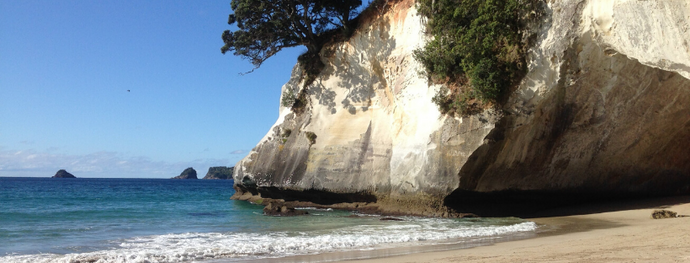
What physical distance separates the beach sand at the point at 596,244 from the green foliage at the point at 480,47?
13.0ft

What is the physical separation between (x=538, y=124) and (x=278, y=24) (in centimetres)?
1138

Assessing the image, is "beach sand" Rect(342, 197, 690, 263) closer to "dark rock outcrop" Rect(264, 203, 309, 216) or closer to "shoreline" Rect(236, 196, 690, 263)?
"shoreline" Rect(236, 196, 690, 263)

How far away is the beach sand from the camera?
6691 mm

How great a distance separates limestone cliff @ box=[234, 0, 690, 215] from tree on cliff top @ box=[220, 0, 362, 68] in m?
1.76

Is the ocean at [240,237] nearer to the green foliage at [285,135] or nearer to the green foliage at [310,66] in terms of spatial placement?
the green foliage at [285,135]

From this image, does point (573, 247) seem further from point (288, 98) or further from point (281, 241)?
point (288, 98)

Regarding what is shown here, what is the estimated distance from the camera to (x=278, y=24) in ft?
66.6

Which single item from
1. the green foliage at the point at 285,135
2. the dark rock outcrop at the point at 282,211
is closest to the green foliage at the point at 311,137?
the green foliage at the point at 285,135

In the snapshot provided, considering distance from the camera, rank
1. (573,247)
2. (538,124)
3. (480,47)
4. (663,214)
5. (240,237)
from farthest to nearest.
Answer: (480,47), (538,124), (663,214), (240,237), (573,247)

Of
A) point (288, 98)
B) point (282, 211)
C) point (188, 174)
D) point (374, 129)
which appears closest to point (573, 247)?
point (282, 211)

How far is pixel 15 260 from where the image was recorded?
328 inches

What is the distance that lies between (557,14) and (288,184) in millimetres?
12135

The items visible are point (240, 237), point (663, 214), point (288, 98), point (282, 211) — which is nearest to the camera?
point (240, 237)

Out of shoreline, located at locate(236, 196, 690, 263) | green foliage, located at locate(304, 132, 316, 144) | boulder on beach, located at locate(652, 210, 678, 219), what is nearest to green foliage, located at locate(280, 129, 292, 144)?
green foliage, located at locate(304, 132, 316, 144)
